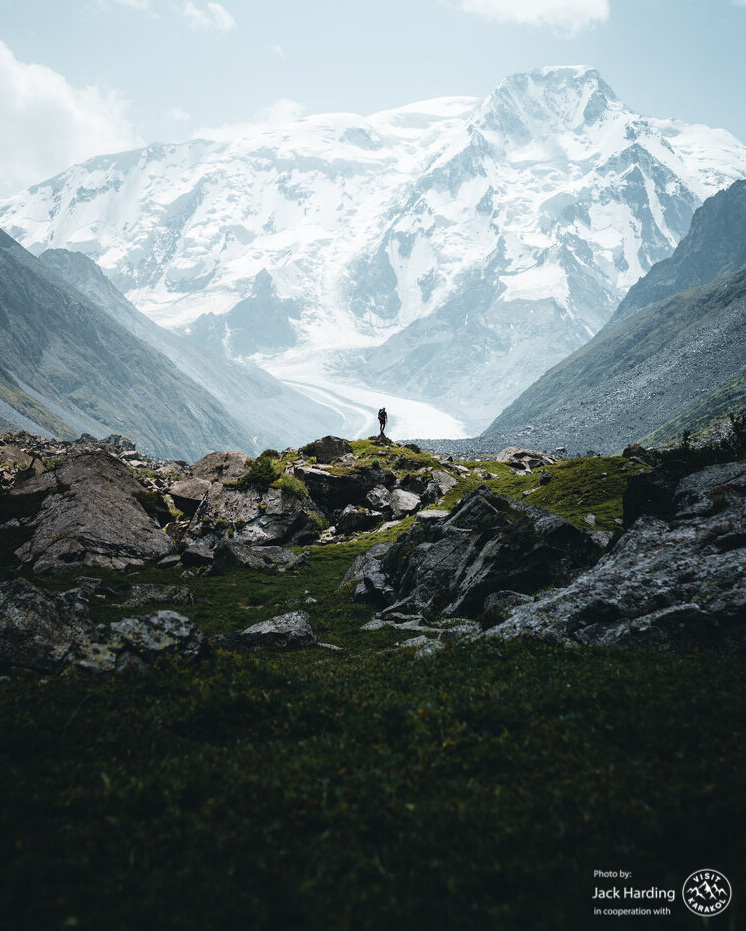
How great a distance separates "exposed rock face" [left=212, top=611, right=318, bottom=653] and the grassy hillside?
6777 millimetres

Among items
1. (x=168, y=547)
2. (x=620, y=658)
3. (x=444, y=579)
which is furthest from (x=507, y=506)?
(x=168, y=547)

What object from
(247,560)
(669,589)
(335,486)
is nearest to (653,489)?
(669,589)

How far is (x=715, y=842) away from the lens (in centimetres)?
832

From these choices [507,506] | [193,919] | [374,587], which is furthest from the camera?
[507,506]

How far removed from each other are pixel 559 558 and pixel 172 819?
21238 mm

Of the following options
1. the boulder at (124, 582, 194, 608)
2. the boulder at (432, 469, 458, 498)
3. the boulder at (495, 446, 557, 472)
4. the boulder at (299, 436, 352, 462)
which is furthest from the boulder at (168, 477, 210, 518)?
the boulder at (495, 446, 557, 472)

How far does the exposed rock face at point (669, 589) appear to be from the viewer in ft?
57.5

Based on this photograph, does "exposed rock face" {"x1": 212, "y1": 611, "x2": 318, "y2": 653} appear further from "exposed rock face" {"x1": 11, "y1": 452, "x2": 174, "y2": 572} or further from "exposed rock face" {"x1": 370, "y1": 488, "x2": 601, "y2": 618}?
"exposed rock face" {"x1": 11, "y1": 452, "x2": 174, "y2": 572}

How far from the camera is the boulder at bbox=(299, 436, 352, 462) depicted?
74000mm

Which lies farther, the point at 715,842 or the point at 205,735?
the point at 205,735

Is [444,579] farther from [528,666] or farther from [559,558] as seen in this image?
[528,666]

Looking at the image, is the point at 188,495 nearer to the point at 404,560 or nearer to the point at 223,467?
the point at 223,467

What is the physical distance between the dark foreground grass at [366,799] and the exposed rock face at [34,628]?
11.0 feet

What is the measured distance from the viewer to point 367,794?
10180 millimetres
